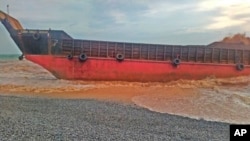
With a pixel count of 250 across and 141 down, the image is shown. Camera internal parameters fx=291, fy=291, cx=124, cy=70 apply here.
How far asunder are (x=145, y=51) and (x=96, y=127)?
14.2 metres

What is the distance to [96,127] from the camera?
6.66 meters

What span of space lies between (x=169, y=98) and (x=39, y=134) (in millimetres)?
9014

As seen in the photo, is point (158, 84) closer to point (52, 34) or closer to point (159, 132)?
point (52, 34)

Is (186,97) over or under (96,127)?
under

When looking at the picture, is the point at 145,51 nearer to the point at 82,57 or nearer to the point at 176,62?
the point at 176,62

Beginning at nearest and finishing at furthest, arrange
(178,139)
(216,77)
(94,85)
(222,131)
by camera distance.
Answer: (178,139), (222,131), (94,85), (216,77)

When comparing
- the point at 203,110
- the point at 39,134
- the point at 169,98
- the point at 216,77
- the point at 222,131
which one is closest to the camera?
the point at 39,134

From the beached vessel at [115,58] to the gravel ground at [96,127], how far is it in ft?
34.3

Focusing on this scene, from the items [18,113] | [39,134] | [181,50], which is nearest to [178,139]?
[39,134]

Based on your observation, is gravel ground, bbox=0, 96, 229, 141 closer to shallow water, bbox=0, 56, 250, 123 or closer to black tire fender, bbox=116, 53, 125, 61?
shallow water, bbox=0, 56, 250, 123

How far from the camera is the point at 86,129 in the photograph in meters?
6.34

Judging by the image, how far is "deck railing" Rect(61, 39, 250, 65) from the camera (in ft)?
65.9

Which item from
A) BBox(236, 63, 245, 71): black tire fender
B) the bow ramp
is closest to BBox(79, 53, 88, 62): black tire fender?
the bow ramp

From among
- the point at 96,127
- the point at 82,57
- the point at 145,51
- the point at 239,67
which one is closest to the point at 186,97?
the point at 145,51
